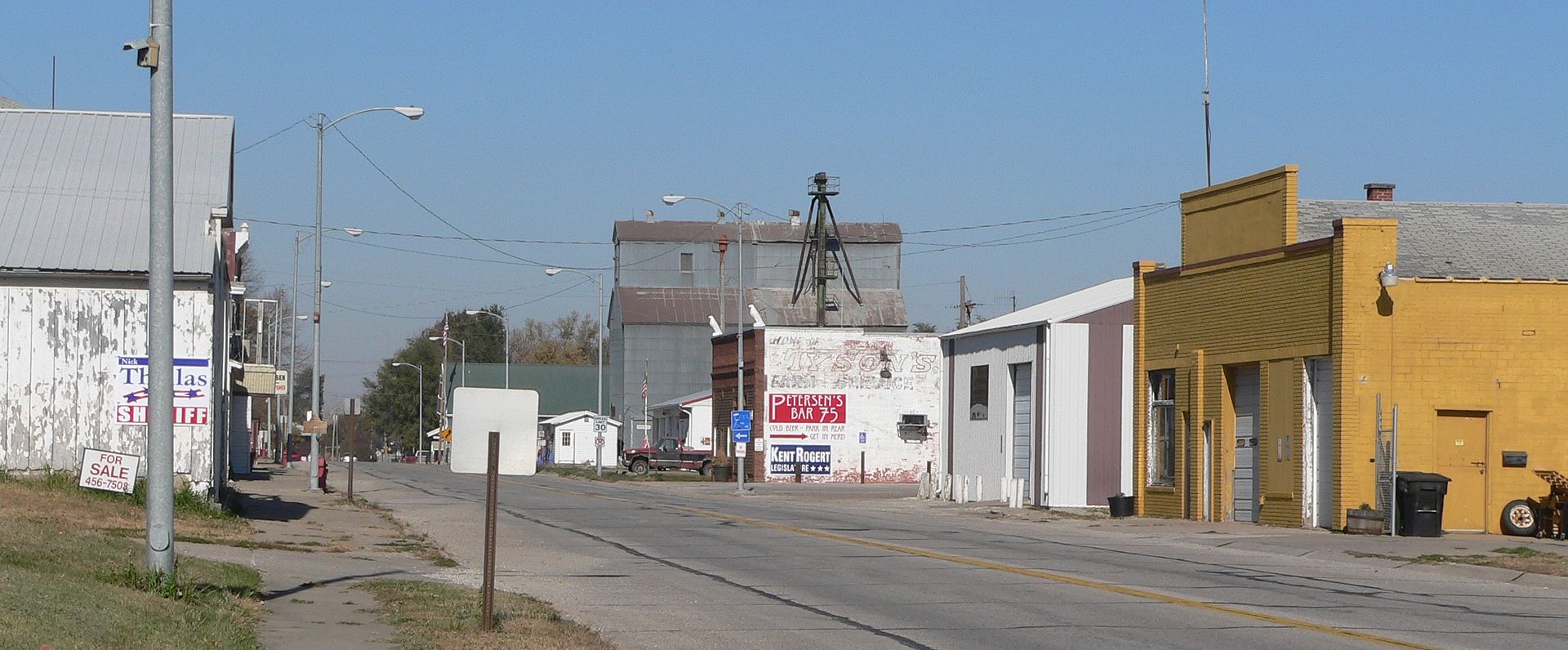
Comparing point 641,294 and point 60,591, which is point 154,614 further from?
point 641,294

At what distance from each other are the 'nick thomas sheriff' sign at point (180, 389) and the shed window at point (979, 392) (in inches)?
855

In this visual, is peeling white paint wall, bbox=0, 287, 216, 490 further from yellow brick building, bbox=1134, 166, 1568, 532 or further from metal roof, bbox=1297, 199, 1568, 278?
metal roof, bbox=1297, 199, 1568, 278

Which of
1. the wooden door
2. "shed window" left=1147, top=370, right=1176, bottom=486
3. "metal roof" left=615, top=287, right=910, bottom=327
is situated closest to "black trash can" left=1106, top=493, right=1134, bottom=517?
"shed window" left=1147, top=370, right=1176, bottom=486

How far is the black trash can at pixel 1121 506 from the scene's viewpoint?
108 ft

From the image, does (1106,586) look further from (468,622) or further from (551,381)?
(551,381)

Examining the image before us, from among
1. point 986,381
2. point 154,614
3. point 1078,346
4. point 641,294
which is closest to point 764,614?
point 154,614

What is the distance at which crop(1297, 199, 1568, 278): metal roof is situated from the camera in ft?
92.4

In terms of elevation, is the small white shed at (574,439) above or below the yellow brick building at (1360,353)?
below

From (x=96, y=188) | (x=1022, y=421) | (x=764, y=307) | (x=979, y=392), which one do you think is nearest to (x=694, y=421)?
(x=764, y=307)

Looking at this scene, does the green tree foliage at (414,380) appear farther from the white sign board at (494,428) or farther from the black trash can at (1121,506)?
the white sign board at (494,428)

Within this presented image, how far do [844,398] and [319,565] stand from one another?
43609mm

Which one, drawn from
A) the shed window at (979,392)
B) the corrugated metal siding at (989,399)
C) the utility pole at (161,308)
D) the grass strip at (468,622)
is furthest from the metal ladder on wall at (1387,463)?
the utility pole at (161,308)

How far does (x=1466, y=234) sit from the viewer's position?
98.1 ft

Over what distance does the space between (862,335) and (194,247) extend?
38.6 metres
